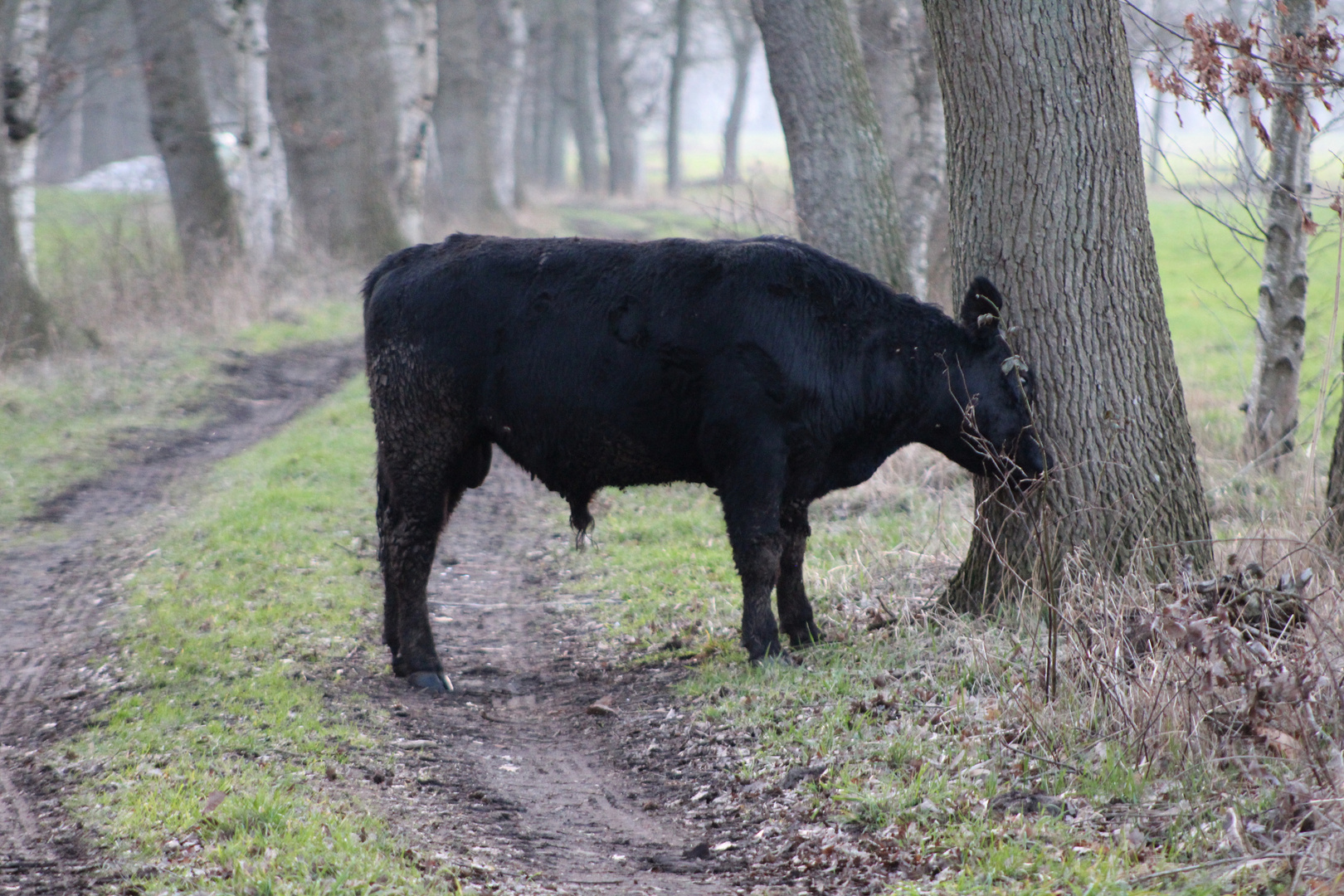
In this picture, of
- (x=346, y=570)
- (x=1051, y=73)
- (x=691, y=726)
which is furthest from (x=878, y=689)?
(x=346, y=570)

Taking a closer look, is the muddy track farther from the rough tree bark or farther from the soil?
the rough tree bark

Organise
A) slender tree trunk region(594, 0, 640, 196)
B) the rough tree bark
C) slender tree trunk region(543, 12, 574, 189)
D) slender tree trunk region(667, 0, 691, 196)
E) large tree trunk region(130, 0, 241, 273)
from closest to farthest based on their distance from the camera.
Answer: large tree trunk region(130, 0, 241, 273) → slender tree trunk region(667, 0, 691, 196) → slender tree trunk region(543, 12, 574, 189) → slender tree trunk region(594, 0, 640, 196) → the rough tree bark

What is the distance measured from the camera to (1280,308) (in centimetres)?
870

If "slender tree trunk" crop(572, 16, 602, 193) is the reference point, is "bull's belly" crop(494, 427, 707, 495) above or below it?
below

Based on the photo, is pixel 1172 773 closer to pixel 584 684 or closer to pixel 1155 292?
pixel 1155 292

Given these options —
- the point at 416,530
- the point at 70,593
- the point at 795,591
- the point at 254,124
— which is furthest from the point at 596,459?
the point at 254,124

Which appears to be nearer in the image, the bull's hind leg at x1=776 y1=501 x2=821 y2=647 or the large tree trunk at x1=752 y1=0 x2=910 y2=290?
the bull's hind leg at x1=776 y1=501 x2=821 y2=647

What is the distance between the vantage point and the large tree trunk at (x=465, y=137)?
26.9 metres

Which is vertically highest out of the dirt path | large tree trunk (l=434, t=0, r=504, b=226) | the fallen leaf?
large tree trunk (l=434, t=0, r=504, b=226)

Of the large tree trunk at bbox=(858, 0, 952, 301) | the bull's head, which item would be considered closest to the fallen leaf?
the bull's head

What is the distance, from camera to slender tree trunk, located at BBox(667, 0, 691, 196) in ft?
126

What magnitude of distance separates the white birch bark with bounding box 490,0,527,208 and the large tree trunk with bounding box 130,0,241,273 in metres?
12.6

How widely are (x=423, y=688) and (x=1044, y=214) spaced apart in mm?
3828

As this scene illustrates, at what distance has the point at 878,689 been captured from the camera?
16.8 ft
